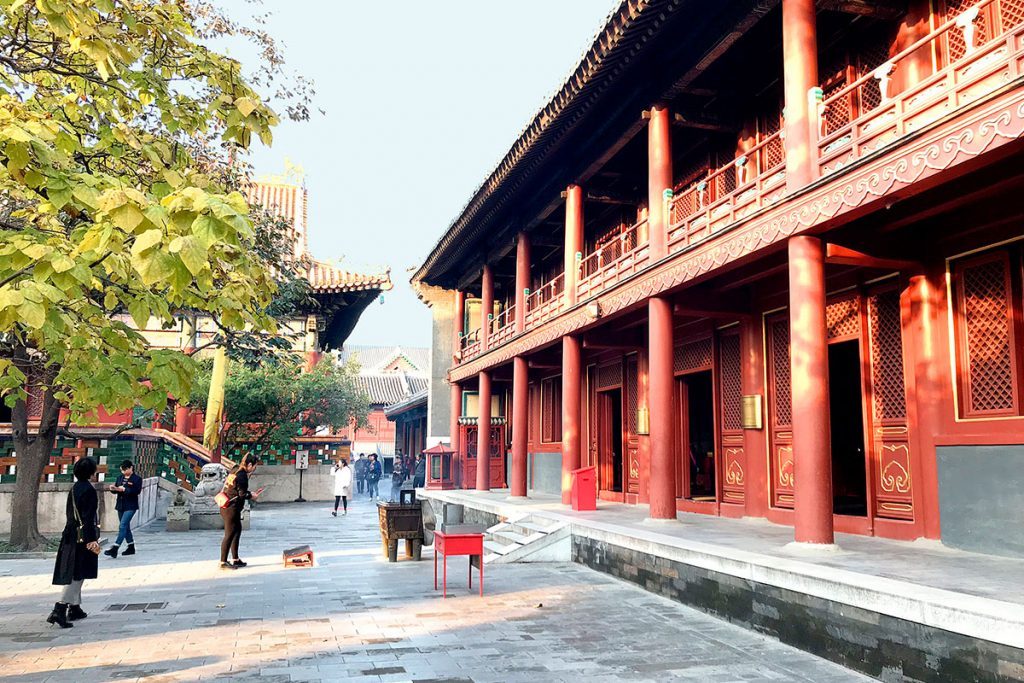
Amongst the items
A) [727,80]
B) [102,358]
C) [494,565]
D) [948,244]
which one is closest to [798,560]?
[948,244]

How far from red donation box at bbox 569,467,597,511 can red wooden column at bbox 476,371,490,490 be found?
737 cm

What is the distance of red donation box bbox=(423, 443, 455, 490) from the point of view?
21.7 m

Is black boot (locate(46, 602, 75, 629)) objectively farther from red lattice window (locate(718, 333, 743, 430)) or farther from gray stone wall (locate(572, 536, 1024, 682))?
red lattice window (locate(718, 333, 743, 430))

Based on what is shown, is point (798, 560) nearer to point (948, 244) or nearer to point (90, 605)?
point (948, 244)

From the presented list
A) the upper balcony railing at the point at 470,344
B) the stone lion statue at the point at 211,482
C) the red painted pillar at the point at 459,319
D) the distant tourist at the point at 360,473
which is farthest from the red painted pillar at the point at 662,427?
the distant tourist at the point at 360,473

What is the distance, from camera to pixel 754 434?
11156mm

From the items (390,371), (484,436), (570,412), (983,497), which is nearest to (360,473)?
(484,436)

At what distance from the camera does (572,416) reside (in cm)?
1386

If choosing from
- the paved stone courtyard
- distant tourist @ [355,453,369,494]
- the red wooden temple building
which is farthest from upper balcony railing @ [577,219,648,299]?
distant tourist @ [355,453,369,494]

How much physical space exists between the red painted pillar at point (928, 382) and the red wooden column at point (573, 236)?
6.43 metres

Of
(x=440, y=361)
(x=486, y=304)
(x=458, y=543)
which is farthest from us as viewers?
(x=440, y=361)

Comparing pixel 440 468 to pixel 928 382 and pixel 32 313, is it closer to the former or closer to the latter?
pixel 928 382

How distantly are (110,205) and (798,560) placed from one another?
5.92 m

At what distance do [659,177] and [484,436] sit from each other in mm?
10705
